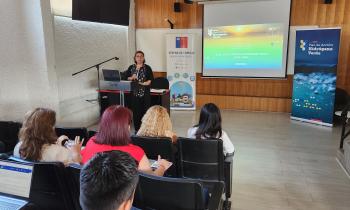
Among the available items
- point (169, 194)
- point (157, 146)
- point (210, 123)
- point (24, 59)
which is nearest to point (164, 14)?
point (24, 59)

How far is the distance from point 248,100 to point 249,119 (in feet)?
3.08

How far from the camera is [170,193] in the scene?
5.11 feet

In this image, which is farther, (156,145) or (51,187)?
(156,145)

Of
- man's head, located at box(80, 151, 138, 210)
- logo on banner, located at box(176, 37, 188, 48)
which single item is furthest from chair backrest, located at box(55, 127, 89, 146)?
logo on banner, located at box(176, 37, 188, 48)

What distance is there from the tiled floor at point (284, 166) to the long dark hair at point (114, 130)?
152 cm

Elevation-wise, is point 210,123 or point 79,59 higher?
point 79,59

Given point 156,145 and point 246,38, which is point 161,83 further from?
point 156,145

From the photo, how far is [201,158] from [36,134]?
1.34 m

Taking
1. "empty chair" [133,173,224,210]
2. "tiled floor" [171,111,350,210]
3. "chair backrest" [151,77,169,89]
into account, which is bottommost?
"tiled floor" [171,111,350,210]

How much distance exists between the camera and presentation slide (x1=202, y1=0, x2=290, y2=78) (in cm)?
642

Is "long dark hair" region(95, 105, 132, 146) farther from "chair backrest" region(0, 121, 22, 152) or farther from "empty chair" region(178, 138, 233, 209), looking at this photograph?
"chair backrest" region(0, 121, 22, 152)

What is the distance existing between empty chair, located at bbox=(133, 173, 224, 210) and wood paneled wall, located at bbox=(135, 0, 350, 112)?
5766mm

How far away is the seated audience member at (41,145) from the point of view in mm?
2066

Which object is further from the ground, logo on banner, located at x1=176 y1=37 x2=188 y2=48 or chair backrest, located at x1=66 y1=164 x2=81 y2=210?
logo on banner, located at x1=176 y1=37 x2=188 y2=48
